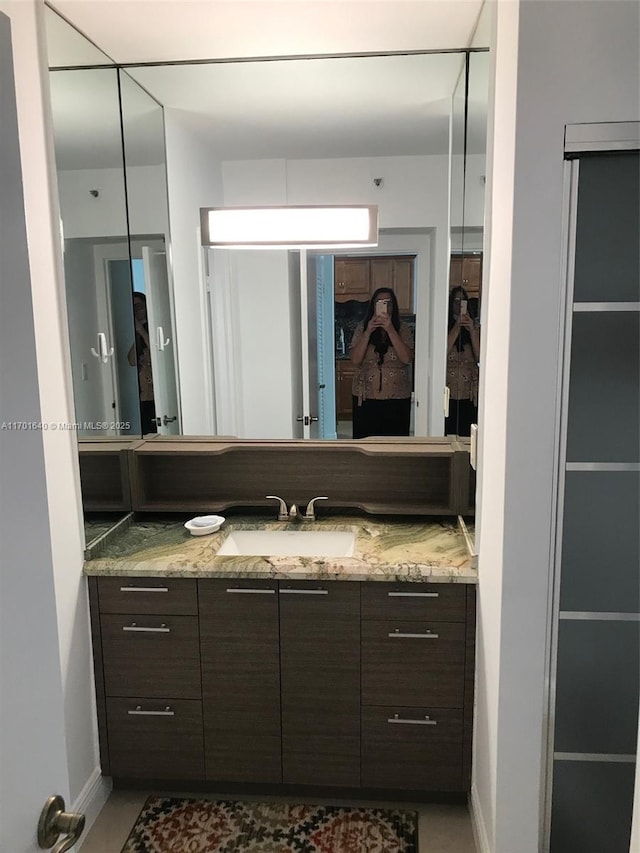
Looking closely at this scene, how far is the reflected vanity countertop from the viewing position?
2.18 meters

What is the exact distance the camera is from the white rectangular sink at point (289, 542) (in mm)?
2543

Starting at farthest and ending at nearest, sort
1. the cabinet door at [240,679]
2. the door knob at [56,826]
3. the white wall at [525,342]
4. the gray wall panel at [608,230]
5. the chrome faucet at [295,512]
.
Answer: the chrome faucet at [295,512] → the cabinet door at [240,679] → the gray wall panel at [608,230] → the white wall at [525,342] → the door knob at [56,826]

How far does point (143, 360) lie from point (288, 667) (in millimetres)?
1324

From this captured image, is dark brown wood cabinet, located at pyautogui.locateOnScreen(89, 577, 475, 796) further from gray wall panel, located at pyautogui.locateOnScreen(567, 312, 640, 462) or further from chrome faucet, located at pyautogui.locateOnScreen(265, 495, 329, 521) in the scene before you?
gray wall panel, located at pyautogui.locateOnScreen(567, 312, 640, 462)

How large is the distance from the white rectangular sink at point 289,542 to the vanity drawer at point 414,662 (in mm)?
397

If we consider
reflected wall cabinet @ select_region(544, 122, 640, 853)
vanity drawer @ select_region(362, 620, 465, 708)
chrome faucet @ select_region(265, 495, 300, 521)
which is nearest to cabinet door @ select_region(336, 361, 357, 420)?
chrome faucet @ select_region(265, 495, 300, 521)

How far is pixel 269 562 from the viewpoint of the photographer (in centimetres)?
225

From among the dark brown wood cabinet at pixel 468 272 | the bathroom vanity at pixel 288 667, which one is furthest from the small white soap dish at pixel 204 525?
the dark brown wood cabinet at pixel 468 272

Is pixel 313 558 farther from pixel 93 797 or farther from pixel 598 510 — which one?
pixel 93 797

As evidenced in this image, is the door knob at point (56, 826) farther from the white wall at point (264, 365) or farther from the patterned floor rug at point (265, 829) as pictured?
the white wall at point (264, 365)

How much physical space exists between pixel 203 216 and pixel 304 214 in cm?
41

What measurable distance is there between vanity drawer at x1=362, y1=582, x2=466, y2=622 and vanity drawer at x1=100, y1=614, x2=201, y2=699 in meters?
0.64

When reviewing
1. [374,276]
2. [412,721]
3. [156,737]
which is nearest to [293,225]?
[374,276]

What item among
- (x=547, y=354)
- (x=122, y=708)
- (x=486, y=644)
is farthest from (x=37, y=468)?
(x=122, y=708)
